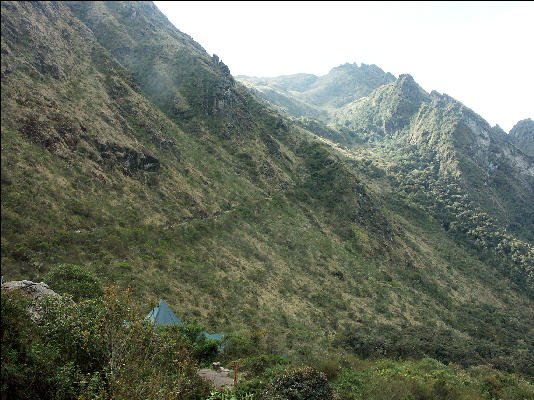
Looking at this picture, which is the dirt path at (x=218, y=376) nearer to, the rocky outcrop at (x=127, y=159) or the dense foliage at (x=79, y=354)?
the dense foliage at (x=79, y=354)

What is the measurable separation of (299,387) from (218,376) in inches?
290

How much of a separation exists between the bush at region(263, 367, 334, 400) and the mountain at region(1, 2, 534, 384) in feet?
30.6

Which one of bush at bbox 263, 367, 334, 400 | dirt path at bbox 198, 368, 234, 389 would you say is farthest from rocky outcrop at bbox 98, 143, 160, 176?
bush at bbox 263, 367, 334, 400

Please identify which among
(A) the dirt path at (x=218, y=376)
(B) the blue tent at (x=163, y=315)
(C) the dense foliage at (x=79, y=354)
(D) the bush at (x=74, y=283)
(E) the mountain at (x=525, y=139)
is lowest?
(B) the blue tent at (x=163, y=315)

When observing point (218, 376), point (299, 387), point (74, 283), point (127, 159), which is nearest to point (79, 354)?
point (299, 387)

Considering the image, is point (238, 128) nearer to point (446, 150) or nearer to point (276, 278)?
point (276, 278)

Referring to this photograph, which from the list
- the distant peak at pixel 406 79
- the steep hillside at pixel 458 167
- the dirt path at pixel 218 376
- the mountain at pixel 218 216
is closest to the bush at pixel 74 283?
the mountain at pixel 218 216

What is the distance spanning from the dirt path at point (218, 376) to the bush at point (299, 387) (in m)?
4.28

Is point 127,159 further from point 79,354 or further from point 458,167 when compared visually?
point 458,167

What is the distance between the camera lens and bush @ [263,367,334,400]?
14.1m

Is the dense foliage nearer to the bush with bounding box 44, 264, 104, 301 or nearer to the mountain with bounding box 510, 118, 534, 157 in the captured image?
the bush with bounding box 44, 264, 104, 301

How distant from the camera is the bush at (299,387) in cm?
1405

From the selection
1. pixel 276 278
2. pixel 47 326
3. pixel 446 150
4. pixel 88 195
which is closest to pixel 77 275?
pixel 47 326

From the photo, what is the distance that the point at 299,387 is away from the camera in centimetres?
1448
